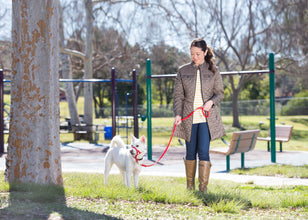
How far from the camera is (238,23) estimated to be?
23125mm

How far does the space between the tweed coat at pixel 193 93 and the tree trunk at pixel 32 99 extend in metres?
1.66

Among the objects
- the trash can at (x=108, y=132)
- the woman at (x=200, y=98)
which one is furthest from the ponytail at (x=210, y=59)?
the trash can at (x=108, y=132)

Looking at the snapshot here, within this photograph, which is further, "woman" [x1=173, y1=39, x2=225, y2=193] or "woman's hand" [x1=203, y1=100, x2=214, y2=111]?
"woman" [x1=173, y1=39, x2=225, y2=193]

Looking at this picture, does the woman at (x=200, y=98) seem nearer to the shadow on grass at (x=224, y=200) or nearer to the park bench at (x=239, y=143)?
the shadow on grass at (x=224, y=200)

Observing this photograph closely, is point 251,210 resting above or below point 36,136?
below

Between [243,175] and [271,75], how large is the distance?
2936 millimetres

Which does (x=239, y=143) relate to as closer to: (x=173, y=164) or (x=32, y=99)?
(x=173, y=164)

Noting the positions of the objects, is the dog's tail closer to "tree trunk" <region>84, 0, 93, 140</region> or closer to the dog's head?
the dog's head

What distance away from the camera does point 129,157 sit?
5.38 metres

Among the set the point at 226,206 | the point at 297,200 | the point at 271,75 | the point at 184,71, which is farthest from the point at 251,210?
the point at 271,75

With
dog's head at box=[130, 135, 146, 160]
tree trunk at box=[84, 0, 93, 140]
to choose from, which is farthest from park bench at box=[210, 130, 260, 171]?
tree trunk at box=[84, 0, 93, 140]

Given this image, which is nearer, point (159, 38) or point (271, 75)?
point (271, 75)

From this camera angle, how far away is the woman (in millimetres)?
5145

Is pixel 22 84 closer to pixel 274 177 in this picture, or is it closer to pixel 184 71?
pixel 184 71
